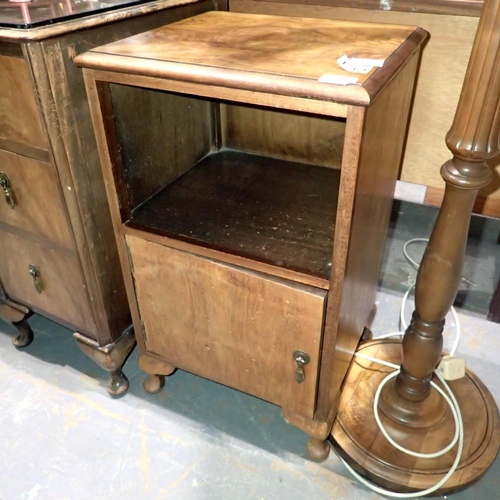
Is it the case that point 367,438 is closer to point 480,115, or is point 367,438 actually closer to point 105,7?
point 480,115

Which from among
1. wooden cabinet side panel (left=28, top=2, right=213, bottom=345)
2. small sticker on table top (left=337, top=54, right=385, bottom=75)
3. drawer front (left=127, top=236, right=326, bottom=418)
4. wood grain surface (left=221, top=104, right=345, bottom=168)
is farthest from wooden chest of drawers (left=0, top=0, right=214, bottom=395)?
small sticker on table top (left=337, top=54, right=385, bottom=75)

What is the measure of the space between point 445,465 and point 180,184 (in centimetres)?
76

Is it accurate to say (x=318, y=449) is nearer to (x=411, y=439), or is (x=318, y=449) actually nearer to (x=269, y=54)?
(x=411, y=439)

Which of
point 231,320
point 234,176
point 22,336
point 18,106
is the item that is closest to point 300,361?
point 231,320

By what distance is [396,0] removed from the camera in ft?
3.25

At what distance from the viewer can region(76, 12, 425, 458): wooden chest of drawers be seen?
68 cm

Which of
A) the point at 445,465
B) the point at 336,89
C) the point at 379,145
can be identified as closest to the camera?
the point at 336,89

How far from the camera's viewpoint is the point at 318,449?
1001 mm

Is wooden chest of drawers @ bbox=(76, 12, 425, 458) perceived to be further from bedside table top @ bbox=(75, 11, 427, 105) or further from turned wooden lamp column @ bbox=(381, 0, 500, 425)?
turned wooden lamp column @ bbox=(381, 0, 500, 425)

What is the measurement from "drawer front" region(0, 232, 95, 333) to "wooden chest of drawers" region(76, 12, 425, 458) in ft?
0.43

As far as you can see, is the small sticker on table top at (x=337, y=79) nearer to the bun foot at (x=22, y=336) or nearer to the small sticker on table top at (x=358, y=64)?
the small sticker on table top at (x=358, y=64)

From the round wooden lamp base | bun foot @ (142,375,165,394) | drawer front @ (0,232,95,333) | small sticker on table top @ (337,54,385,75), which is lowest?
bun foot @ (142,375,165,394)

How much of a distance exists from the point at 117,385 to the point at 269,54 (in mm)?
801

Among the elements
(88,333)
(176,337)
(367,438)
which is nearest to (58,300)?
(88,333)
